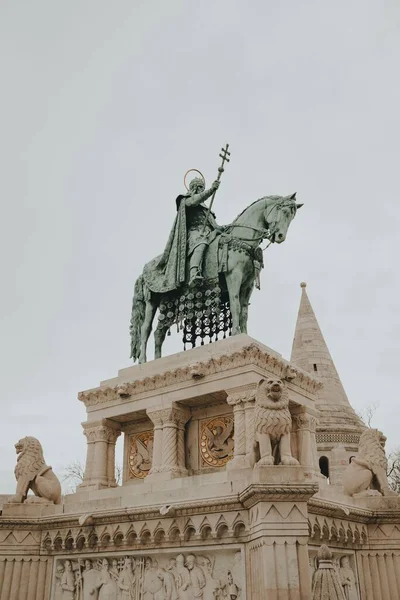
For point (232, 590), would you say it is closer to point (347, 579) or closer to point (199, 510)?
point (199, 510)

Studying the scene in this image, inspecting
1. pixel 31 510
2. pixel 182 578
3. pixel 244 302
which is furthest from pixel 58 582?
pixel 244 302

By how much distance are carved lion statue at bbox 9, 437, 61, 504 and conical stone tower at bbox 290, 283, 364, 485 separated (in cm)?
1185

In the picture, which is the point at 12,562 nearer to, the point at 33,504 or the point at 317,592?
the point at 33,504

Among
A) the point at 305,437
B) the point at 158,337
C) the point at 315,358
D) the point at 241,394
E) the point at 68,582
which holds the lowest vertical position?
the point at 68,582

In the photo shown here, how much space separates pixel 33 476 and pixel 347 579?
244 inches

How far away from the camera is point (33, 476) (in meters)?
12.3

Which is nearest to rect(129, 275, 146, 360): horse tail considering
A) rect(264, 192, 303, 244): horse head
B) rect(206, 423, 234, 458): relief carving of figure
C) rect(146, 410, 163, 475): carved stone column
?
rect(146, 410, 163, 475): carved stone column

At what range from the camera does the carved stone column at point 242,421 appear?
11.4m

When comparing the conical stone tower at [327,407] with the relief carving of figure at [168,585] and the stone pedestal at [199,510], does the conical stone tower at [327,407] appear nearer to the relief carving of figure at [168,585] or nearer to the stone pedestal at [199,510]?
the stone pedestal at [199,510]

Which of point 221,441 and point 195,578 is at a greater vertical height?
point 221,441

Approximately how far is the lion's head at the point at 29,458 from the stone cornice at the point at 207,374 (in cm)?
201

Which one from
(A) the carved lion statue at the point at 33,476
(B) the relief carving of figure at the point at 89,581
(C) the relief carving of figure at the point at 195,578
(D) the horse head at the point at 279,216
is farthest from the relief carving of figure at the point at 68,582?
(D) the horse head at the point at 279,216

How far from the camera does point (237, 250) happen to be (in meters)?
14.0

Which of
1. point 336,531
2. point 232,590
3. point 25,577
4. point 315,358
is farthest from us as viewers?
point 315,358
